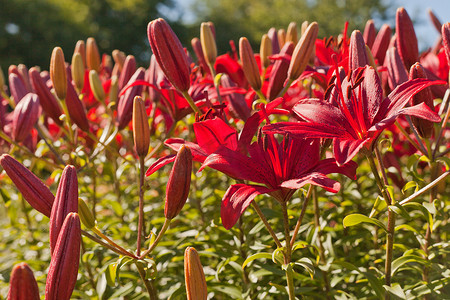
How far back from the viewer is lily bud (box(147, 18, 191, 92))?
867 mm

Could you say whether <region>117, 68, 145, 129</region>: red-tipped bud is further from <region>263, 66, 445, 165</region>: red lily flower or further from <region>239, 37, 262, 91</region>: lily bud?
<region>263, 66, 445, 165</region>: red lily flower

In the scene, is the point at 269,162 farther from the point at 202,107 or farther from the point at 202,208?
the point at 202,208

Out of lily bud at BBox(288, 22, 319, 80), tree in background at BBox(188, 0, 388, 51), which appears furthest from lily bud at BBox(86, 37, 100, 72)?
tree in background at BBox(188, 0, 388, 51)

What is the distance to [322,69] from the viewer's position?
1012 mm

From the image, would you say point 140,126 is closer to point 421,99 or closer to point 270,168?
point 270,168

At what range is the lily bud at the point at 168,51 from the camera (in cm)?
87

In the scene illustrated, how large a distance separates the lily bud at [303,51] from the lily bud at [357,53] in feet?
0.44

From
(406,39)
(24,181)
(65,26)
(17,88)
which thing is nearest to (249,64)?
(406,39)

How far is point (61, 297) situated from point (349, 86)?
0.50 metres

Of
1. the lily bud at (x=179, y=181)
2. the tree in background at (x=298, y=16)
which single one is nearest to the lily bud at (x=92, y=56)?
the lily bud at (x=179, y=181)

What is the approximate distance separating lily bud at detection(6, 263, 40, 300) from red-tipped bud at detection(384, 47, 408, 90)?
2.39 ft

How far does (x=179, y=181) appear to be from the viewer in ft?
2.32

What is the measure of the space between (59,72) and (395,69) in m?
0.72

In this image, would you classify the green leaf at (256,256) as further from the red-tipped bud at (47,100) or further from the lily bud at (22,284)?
the red-tipped bud at (47,100)
